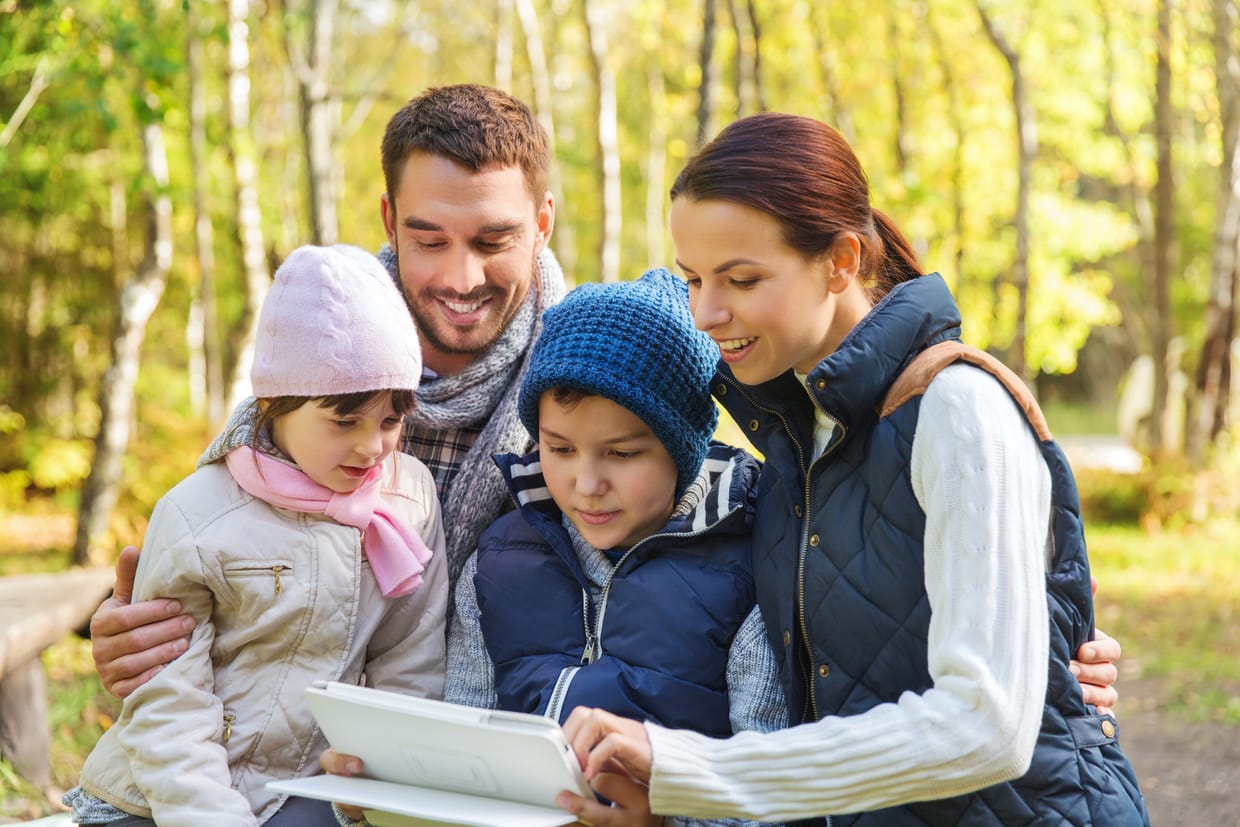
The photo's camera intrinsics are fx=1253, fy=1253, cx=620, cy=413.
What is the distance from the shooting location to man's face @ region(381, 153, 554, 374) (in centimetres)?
321

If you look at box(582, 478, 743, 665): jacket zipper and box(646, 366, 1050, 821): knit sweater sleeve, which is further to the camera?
box(582, 478, 743, 665): jacket zipper

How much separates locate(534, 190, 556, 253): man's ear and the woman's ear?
129 centimetres

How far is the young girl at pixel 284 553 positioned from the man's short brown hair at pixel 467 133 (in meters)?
0.65

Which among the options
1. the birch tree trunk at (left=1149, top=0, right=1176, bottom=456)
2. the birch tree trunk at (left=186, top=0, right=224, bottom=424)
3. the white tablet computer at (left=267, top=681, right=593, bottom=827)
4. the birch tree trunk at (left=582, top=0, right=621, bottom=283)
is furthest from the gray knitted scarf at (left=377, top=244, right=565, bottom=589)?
the birch tree trunk at (left=1149, top=0, right=1176, bottom=456)

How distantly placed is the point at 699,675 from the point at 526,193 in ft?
4.78

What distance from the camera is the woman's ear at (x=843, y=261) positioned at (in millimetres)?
2326

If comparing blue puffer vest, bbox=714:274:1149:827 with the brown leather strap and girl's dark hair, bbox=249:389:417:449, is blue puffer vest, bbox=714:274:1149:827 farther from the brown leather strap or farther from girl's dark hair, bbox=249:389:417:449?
girl's dark hair, bbox=249:389:417:449

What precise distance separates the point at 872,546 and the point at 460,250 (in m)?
1.50

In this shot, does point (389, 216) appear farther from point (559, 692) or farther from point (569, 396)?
point (559, 692)

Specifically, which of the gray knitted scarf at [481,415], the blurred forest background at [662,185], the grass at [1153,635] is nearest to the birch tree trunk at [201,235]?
the blurred forest background at [662,185]

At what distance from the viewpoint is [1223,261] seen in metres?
12.5

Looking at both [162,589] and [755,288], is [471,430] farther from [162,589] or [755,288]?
[755,288]

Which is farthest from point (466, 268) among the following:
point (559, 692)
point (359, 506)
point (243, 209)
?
point (243, 209)

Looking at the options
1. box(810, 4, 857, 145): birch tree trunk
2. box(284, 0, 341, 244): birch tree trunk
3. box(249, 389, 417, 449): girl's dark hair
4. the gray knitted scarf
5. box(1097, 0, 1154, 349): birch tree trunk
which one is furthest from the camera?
box(810, 4, 857, 145): birch tree trunk
